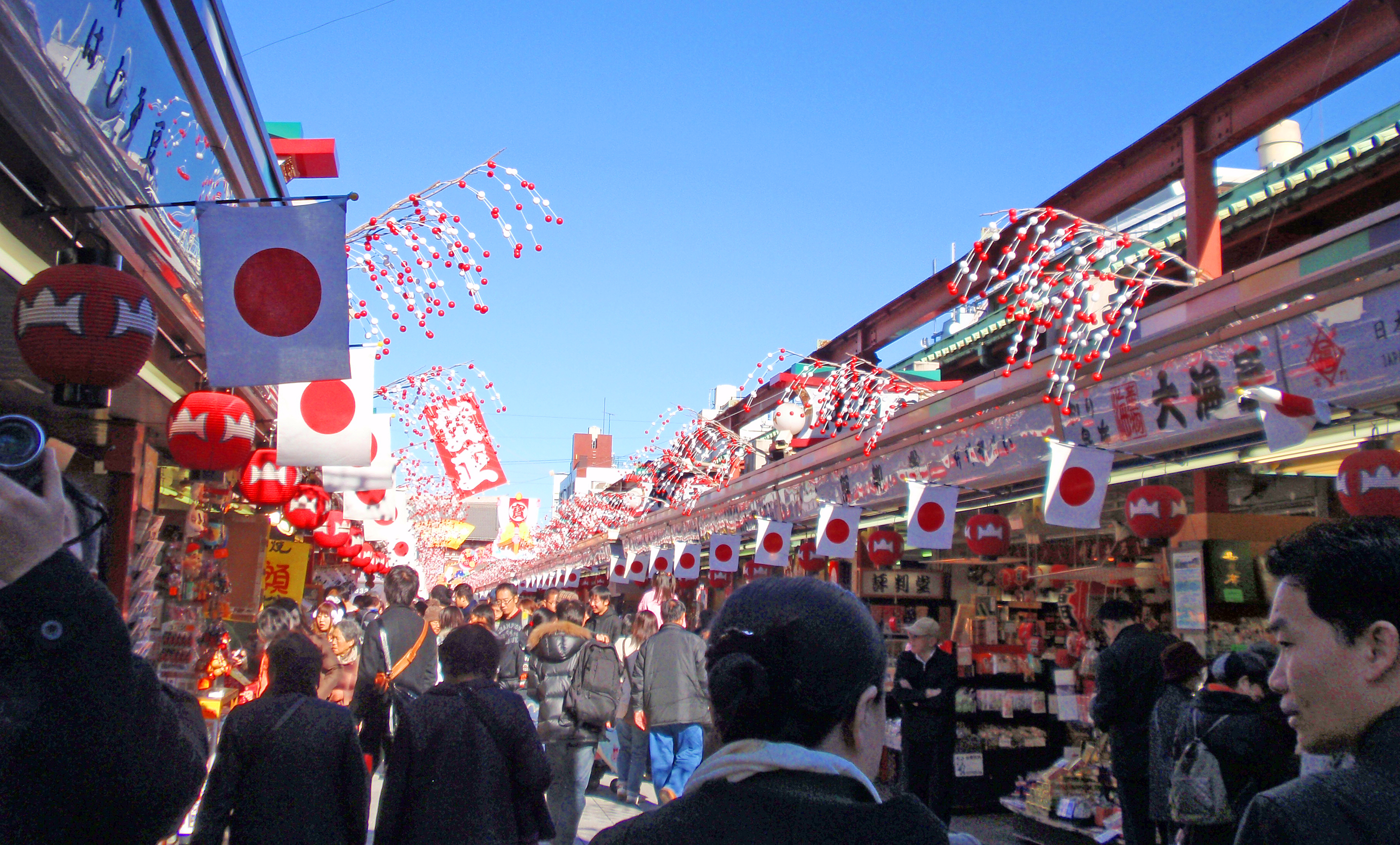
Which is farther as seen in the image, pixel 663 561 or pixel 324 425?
pixel 663 561

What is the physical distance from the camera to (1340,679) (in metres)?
1.94

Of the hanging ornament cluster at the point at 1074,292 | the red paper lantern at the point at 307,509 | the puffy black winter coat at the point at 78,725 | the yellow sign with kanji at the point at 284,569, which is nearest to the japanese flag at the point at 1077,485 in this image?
the hanging ornament cluster at the point at 1074,292

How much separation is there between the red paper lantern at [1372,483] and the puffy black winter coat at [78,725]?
5.35 m

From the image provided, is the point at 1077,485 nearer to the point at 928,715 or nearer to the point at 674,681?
the point at 928,715

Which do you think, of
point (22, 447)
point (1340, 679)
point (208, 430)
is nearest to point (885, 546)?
point (208, 430)

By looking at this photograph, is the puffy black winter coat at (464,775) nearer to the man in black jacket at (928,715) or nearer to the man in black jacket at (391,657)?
the man in black jacket at (391,657)

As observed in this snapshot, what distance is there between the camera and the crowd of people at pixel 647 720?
56.9 inches

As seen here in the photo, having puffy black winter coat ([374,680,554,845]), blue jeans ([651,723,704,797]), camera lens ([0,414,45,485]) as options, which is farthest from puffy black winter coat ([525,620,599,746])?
camera lens ([0,414,45,485])

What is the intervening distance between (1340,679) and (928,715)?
6819mm

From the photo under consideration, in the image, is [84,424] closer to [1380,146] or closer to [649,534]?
[1380,146]

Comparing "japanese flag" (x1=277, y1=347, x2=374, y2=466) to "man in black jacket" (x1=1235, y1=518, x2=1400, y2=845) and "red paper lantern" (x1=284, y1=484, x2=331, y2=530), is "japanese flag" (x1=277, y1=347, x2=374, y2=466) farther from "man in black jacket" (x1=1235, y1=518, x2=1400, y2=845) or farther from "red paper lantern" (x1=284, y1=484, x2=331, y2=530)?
"man in black jacket" (x1=1235, y1=518, x2=1400, y2=845)

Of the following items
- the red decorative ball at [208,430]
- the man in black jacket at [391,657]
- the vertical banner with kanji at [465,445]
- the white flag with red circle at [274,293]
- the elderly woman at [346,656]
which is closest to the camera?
the white flag with red circle at [274,293]

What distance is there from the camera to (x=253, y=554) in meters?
12.4

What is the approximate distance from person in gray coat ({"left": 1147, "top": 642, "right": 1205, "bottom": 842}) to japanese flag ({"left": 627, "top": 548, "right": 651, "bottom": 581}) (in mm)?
13412
